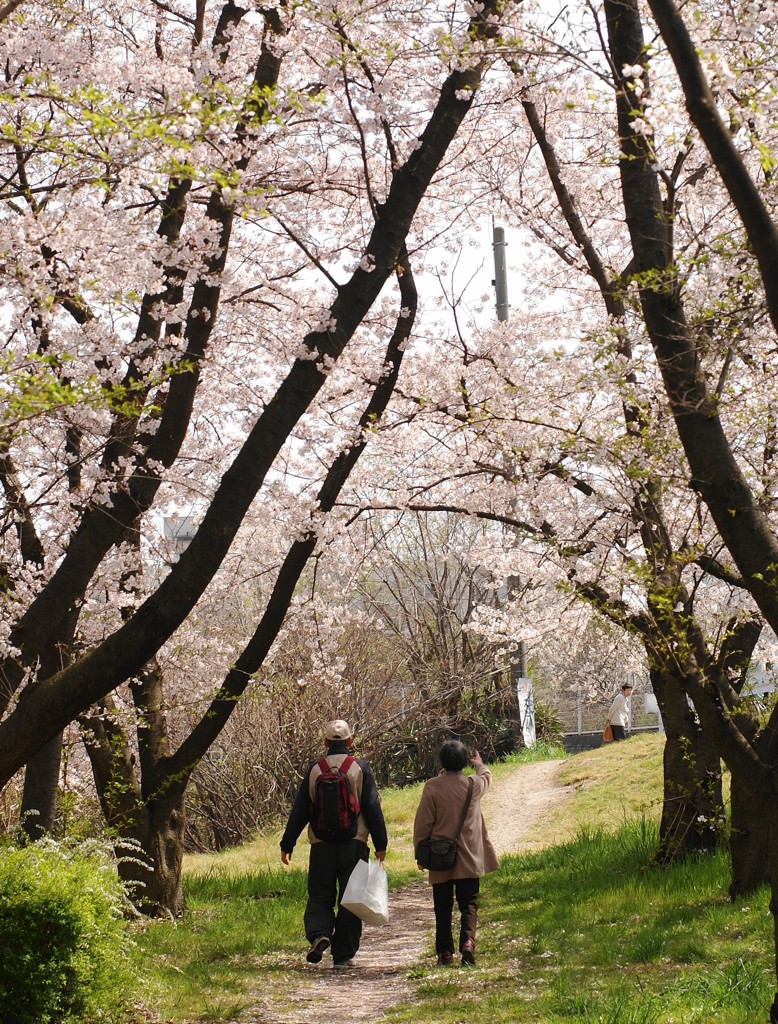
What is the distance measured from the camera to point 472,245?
10555 mm

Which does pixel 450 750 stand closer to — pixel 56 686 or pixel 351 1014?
pixel 351 1014

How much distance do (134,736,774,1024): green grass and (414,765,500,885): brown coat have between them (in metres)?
Result: 0.54

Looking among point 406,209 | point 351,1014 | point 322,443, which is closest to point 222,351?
point 322,443

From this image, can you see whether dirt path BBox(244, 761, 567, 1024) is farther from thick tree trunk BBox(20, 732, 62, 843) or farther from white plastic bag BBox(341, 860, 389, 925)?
thick tree trunk BBox(20, 732, 62, 843)

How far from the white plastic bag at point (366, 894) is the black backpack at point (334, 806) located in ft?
1.06

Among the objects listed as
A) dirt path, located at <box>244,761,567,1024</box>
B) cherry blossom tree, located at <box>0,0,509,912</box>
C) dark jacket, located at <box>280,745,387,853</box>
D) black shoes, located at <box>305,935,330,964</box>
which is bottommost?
dirt path, located at <box>244,761,567,1024</box>

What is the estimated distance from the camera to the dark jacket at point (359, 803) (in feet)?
22.4

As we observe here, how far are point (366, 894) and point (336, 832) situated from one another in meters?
0.55

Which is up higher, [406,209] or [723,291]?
[406,209]

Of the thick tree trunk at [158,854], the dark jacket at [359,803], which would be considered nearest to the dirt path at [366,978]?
the dark jacket at [359,803]

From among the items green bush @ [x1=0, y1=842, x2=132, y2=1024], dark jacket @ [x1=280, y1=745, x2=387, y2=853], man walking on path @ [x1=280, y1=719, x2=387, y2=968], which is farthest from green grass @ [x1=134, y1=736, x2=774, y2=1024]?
dark jacket @ [x1=280, y1=745, x2=387, y2=853]

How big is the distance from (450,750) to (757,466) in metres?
2.95

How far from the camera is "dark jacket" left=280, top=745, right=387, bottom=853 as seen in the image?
6.82 metres

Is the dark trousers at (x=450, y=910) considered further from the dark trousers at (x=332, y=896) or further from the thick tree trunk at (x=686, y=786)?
the thick tree trunk at (x=686, y=786)
